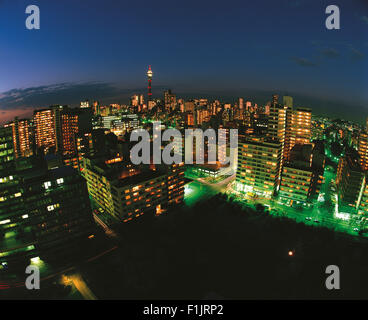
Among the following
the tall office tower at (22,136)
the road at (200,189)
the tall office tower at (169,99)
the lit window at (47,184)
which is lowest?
the road at (200,189)

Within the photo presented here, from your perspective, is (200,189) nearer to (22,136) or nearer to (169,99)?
(22,136)

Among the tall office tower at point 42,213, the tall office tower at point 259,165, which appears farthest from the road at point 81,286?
the tall office tower at point 259,165

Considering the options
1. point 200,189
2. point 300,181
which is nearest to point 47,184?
point 200,189

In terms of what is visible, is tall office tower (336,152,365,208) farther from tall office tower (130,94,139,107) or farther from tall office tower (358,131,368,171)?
tall office tower (130,94,139,107)

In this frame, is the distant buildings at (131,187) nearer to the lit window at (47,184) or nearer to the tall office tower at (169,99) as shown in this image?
the lit window at (47,184)

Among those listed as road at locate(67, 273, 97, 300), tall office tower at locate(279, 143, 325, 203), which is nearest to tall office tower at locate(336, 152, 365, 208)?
tall office tower at locate(279, 143, 325, 203)
